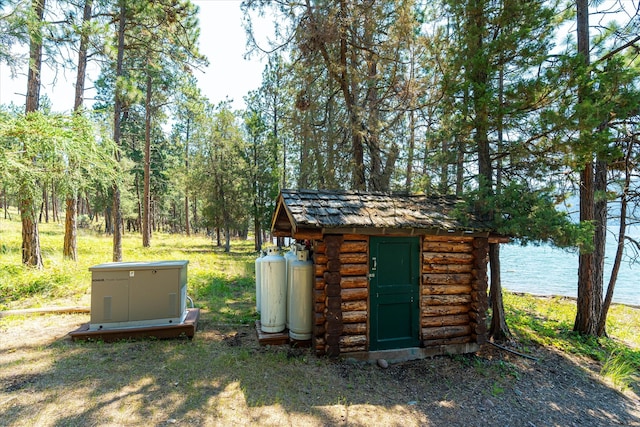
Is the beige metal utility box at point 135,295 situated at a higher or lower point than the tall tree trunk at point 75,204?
lower

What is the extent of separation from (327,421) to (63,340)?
169 inches

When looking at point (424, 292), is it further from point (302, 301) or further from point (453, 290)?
point (302, 301)

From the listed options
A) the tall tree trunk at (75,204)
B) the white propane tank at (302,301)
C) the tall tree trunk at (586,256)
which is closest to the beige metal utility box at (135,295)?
the white propane tank at (302,301)

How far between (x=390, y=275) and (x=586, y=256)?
176 inches

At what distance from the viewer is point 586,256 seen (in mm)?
6613

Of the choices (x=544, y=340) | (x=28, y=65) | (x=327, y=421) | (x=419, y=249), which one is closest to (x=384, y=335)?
(x=419, y=249)

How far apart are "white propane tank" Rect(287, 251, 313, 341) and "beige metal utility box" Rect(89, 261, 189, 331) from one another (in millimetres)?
1861

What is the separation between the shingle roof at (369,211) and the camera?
15.6ft

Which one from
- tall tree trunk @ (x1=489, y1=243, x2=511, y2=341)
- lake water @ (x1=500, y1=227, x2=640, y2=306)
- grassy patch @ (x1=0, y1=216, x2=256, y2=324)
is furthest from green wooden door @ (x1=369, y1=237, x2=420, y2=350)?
lake water @ (x1=500, y1=227, x2=640, y2=306)

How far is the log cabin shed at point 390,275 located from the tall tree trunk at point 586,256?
8.24 ft

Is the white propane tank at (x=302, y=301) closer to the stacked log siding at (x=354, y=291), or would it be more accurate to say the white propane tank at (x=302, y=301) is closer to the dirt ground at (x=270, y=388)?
the dirt ground at (x=270, y=388)

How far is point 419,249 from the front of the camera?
17.4 ft

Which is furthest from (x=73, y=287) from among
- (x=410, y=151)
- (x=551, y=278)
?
(x=551, y=278)

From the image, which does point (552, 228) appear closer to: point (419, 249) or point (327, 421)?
point (419, 249)
